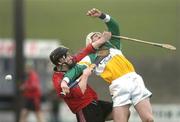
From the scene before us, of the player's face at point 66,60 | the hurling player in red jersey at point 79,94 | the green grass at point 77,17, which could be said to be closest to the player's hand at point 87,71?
the hurling player in red jersey at point 79,94

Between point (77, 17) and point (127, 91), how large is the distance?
33.0 metres

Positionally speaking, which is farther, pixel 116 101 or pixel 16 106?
pixel 16 106

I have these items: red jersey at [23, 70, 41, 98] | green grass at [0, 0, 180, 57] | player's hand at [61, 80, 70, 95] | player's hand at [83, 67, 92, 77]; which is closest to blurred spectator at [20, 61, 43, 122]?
red jersey at [23, 70, 41, 98]

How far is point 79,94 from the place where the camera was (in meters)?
10.5

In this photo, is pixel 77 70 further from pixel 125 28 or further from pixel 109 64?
pixel 125 28

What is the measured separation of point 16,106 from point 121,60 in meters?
13.0

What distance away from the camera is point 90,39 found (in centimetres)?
1098

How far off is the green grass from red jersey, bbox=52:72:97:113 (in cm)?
3112

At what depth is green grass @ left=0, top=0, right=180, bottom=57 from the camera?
139 ft

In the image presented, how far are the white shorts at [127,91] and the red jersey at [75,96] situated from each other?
295mm

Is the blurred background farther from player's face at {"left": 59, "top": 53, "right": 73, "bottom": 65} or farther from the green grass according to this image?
player's face at {"left": 59, "top": 53, "right": 73, "bottom": 65}

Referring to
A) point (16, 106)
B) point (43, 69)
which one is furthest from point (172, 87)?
point (16, 106)

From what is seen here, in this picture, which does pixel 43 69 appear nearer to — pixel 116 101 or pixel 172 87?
pixel 172 87

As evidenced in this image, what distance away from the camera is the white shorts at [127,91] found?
10.7 meters
